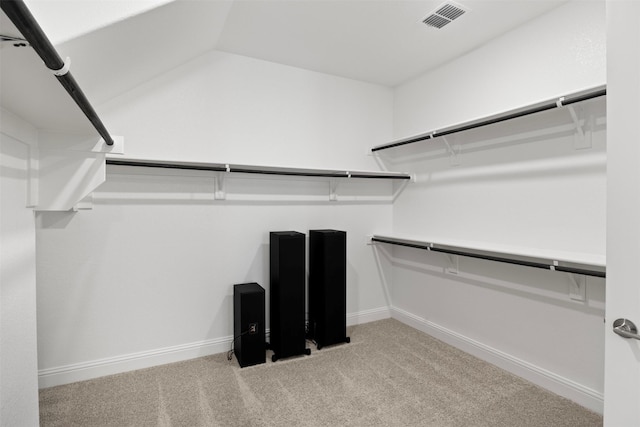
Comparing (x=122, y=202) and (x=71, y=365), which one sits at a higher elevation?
(x=122, y=202)

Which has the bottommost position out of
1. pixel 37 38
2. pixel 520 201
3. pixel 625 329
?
pixel 625 329

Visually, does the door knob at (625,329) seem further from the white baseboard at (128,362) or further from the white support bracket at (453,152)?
the white baseboard at (128,362)

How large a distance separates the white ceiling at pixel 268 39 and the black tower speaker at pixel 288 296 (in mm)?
1444

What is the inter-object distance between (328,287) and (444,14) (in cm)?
211

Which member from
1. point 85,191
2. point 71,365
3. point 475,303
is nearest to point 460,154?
point 475,303

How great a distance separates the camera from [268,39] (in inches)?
96.3

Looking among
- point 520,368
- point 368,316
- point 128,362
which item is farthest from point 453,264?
point 128,362

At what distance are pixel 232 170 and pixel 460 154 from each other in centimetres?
183

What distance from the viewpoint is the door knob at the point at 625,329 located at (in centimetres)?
87

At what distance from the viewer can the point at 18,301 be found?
116cm

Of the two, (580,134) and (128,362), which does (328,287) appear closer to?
(128,362)

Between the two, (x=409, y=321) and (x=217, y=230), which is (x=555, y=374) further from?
(x=217, y=230)

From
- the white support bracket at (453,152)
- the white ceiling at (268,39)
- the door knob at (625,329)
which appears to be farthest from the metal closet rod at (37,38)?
the white support bracket at (453,152)

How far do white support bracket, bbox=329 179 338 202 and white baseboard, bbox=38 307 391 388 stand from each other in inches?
58.3
